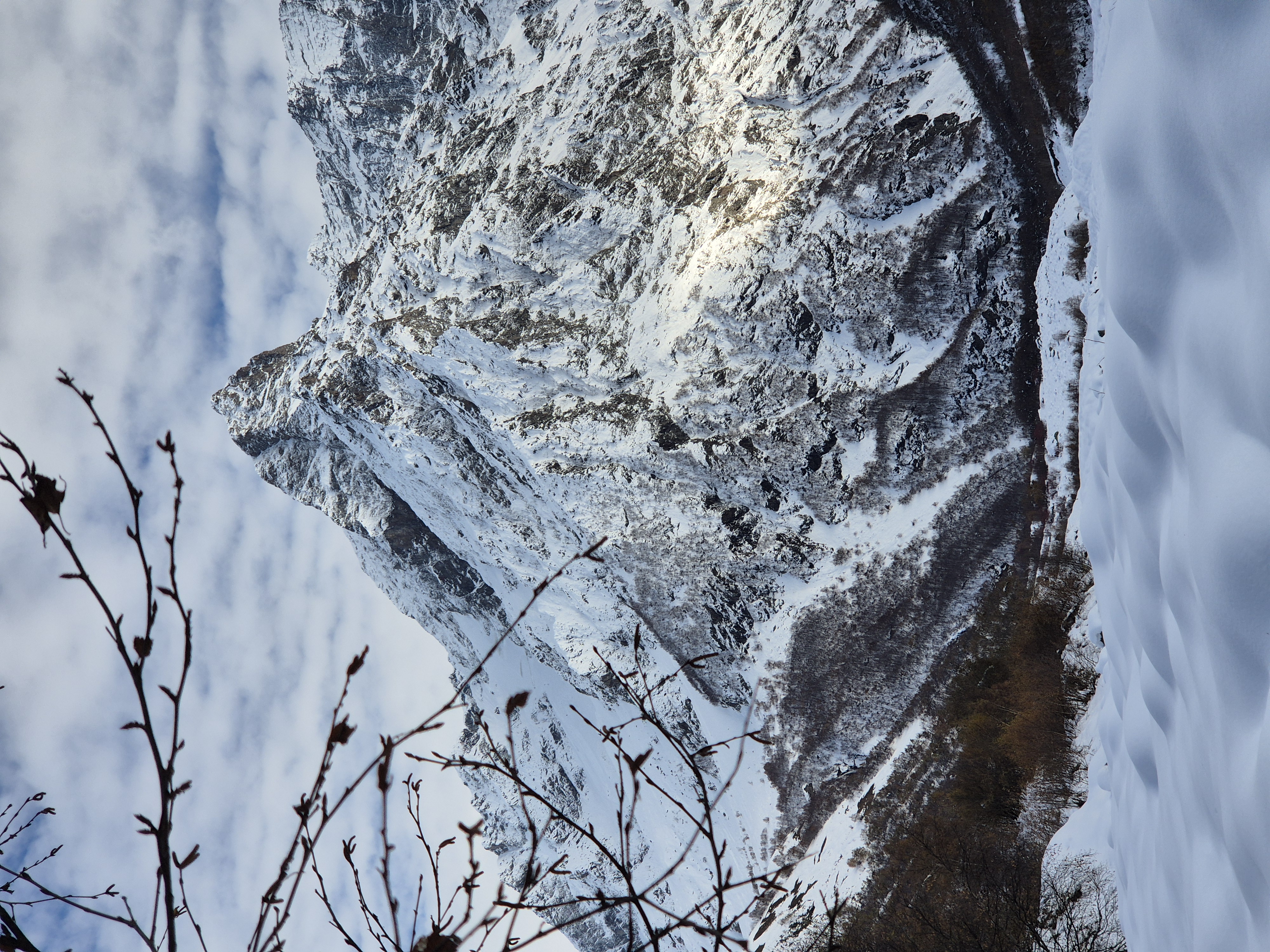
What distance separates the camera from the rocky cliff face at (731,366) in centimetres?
1792

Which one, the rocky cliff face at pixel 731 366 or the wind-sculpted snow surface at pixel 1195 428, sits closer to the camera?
the wind-sculpted snow surface at pixel 1195 428

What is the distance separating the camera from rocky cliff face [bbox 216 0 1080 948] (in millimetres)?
17922

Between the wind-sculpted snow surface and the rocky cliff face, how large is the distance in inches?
594

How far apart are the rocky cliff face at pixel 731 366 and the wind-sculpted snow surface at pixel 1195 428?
15.1m

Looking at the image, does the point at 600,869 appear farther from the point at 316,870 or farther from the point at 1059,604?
the point at 316,870

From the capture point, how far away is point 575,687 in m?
27.5

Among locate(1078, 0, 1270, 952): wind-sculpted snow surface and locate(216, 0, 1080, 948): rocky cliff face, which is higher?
locate(216, 0, 1080, 948): rocky cliff face

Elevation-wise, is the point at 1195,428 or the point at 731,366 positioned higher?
the point at 731,366

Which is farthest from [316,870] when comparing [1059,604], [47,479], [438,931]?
[1059,604]

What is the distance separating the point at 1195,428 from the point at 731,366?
19536 millimetres

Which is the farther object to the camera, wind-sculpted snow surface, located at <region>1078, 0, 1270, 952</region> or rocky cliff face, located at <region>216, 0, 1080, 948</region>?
rocky cliff face, located at <region>216, 0, 1080, 948</region>

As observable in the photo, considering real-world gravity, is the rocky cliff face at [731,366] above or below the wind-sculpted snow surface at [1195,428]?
above

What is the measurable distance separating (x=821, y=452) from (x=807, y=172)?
31.7 ft

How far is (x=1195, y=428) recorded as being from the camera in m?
2.15
